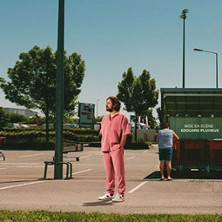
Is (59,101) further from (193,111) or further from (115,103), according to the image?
(115,103)

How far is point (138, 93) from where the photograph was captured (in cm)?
5406

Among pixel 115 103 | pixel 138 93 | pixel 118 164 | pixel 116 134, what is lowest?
pixel 118 164

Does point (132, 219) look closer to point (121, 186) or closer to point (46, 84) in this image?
point (121, 186)

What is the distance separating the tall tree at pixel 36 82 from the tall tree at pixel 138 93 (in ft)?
30.1

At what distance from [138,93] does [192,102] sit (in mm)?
37285

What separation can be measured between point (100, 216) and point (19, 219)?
1.06 meters

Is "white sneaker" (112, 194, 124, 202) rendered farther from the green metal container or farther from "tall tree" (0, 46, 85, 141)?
"tall tree" (0, 46, 85, 141)

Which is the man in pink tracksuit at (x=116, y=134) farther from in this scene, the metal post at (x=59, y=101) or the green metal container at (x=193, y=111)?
the green metal container at (x=193, y=111)

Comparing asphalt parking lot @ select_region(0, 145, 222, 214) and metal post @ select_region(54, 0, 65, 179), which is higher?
metal post @ select_region(54, 0, 65, 179)

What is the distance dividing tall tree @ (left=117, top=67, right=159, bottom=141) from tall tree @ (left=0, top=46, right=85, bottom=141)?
9165mm

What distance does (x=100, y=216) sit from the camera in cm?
669

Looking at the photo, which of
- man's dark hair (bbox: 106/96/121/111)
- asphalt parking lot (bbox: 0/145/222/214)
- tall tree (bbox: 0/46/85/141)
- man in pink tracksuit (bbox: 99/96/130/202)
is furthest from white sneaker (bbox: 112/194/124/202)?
tall tree (bbox: 0/46/85/141)

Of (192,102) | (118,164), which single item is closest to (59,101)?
(192,102)

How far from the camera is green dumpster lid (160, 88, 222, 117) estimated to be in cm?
1627
